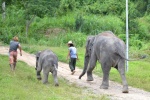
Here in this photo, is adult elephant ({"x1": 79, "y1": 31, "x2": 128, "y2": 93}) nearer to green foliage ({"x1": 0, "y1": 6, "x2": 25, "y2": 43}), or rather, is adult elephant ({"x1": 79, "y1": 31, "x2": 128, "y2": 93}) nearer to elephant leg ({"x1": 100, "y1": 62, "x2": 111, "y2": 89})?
elephant leg ({"x1": 100, "y1": 62, "x2": 111, "y2": 89})

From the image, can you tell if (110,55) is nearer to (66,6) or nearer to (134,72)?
(134,72)

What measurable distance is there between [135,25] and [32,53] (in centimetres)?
1428

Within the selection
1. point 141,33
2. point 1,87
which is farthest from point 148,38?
point 1,87

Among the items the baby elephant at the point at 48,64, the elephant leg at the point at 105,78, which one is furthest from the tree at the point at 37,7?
the elephant leg at the point at 105,78

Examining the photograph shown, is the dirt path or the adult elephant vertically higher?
the adult elephant

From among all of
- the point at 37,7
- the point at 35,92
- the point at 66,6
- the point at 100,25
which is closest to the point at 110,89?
the point at 35,92

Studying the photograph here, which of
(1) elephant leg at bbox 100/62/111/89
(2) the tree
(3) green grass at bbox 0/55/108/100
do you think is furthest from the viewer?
(2) the tree

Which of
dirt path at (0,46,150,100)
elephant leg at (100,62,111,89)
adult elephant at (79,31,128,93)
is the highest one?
adult elephant at (79,31,128,93)

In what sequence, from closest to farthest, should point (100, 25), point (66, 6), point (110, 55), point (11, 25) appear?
point (110, 55)
point (100, 25)
point (11, 25)
point (66, 6)

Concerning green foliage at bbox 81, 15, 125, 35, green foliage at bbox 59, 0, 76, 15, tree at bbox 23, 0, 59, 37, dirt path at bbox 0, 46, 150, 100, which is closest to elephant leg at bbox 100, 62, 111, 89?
dirt path at bbox 0, 46, 150, 100

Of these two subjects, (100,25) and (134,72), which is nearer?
(134,72)

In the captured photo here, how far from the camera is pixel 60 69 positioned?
20.8 metres

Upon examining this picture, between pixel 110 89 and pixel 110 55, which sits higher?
pixel 110 55

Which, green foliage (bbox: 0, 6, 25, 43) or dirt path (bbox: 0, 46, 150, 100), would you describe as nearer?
dirt path (bbox: 0, 46, 150, 100)
